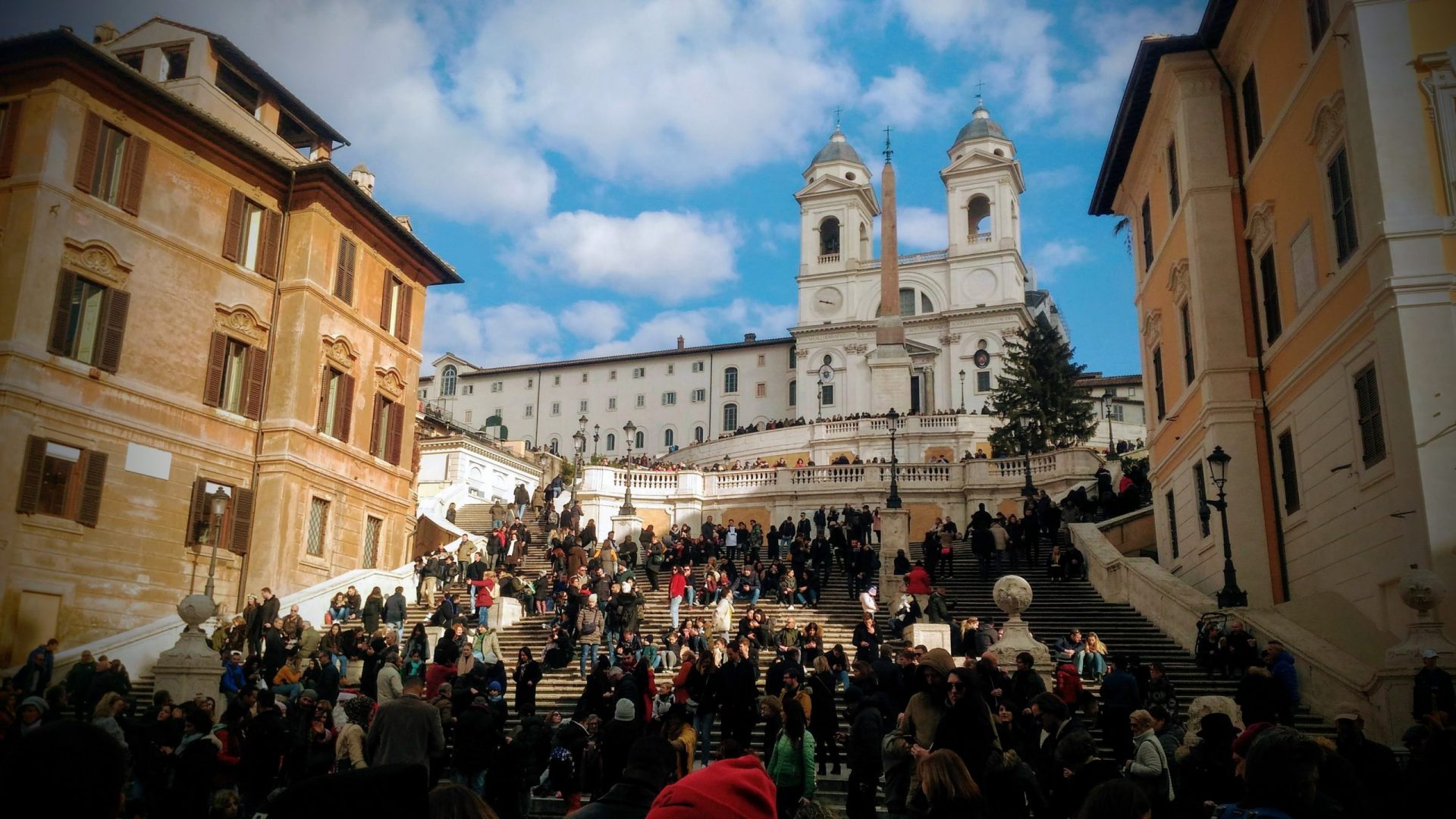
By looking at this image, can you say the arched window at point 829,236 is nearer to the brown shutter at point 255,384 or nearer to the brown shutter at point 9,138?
the brown shutter at point 255,384

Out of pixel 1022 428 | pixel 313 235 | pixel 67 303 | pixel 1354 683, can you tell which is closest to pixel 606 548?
pixel 313 235

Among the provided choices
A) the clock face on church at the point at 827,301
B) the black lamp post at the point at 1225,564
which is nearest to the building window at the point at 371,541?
the black lamp post at the point at 1225,564

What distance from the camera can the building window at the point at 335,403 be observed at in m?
31.7

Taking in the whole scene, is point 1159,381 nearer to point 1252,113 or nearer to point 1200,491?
point 1200,491

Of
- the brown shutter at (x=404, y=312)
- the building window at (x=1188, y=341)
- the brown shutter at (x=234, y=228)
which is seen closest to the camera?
the building window at (x=1188, y=341)

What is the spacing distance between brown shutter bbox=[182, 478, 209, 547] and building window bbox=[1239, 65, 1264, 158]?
2379 centimetres

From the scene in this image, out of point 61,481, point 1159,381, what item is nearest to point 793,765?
point 61,481

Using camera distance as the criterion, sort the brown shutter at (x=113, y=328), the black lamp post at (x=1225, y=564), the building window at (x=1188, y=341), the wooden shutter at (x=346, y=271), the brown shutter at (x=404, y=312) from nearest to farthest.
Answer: the black lamp post at (x=1225, y=564) → the brown shutter at (x=113, y=328) → the building window at (x=1188, y=341) → the wooden shutter at (x=346, y=271) → the brown shutter at (x=404, y=312)

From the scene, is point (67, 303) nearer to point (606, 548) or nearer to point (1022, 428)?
point (606, 548)

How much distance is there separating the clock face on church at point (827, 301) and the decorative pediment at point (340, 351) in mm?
56679

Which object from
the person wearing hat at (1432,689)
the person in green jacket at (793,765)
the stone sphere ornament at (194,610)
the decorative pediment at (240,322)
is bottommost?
the person in green jacket at (793,765)

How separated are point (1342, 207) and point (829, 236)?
72568 millimetres

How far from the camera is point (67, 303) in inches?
988

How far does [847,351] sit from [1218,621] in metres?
63.9
